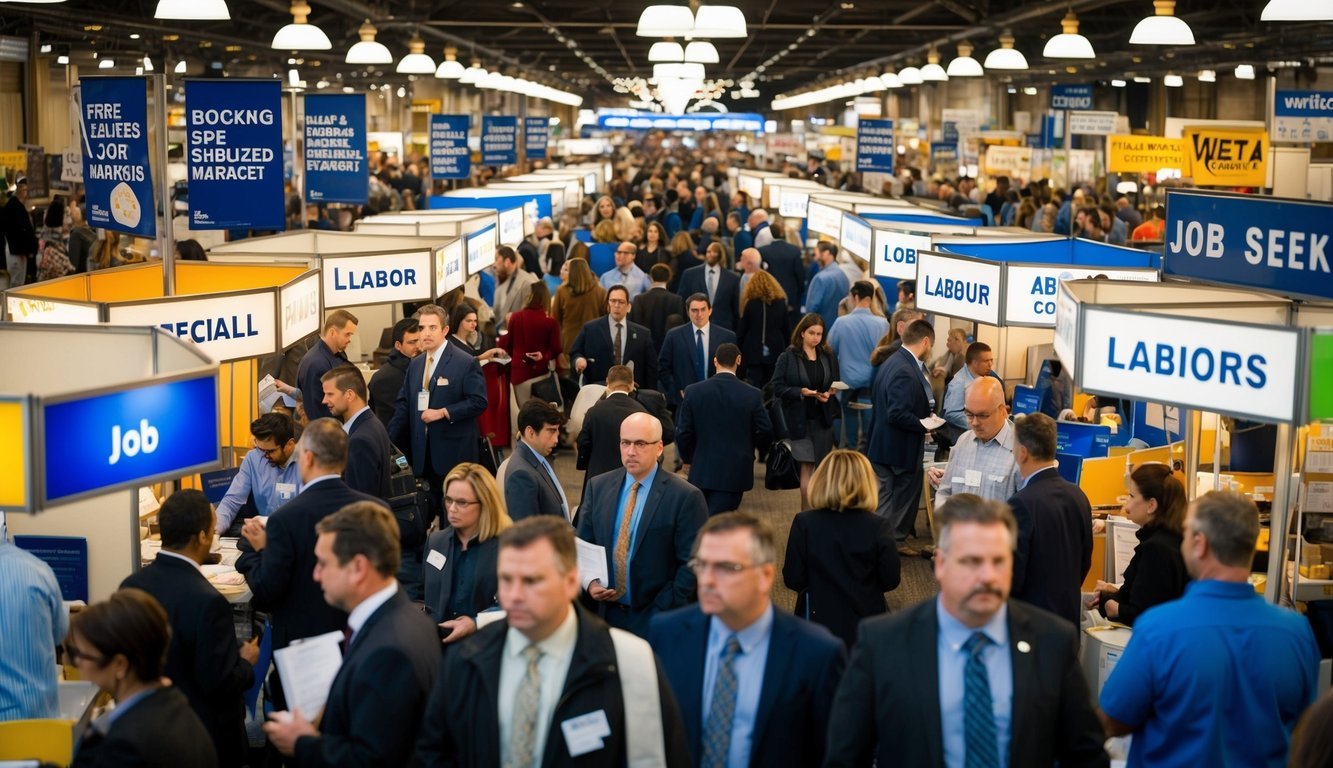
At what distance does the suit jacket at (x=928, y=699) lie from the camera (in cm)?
339

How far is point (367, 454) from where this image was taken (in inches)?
264

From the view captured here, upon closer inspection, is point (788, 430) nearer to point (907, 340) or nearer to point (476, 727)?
point (907, 340)

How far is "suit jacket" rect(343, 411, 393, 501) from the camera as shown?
670 centimetres

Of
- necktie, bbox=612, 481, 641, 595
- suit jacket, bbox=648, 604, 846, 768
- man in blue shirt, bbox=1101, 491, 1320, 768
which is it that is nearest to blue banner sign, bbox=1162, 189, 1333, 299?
man in blue shirt, bbox=1101, 491, 1320, 768

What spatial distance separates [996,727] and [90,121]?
591 centimetres

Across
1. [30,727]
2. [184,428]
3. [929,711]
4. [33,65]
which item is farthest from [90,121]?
[33,65]

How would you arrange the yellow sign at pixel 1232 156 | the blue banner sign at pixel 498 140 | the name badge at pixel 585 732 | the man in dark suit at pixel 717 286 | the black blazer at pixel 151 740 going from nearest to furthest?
the name badge at pixel 585 732
the black blazer at pixel 151 740
the man in dark suit at pixel 717 286
the yellow sign at pixel 1232 156
the blue banner sign at pixel 498 140

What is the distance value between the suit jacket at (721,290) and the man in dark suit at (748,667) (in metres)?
9.07

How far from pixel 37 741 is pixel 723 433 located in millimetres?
4102

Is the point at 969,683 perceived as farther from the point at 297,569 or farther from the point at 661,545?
the point at 297,569

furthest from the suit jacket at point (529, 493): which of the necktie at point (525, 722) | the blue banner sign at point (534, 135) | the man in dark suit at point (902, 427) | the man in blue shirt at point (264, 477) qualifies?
the blue banner sign at point (534, 135)

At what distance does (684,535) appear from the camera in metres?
5.53

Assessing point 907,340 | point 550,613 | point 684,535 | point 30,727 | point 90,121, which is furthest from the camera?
point 907,340

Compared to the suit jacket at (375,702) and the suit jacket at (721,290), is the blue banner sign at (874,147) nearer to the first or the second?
the suit jacket at (721,290)
